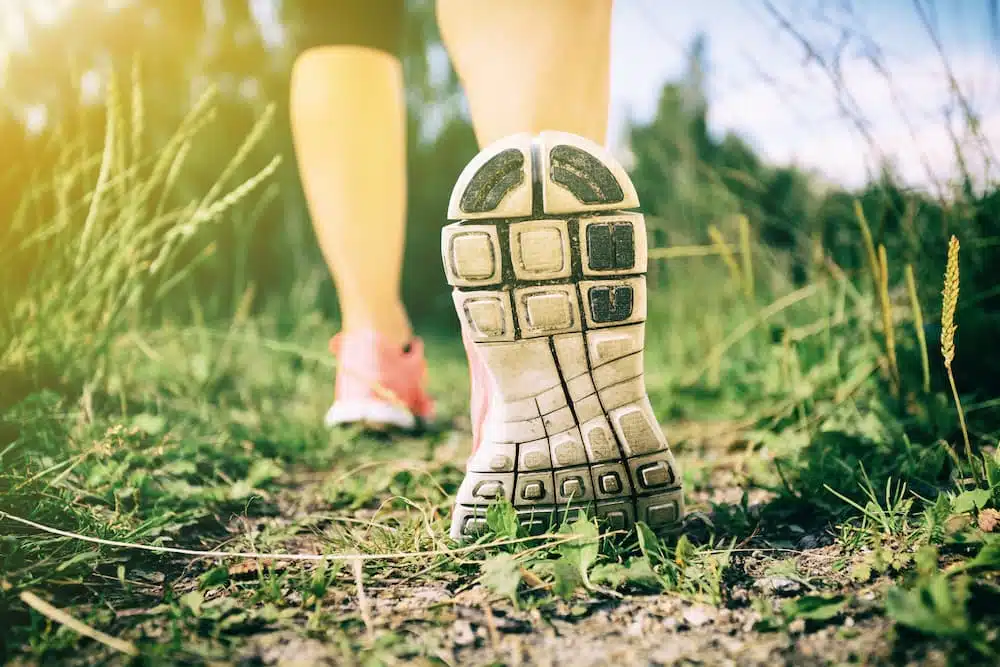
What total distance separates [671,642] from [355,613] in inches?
13.0

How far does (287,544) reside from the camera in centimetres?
104

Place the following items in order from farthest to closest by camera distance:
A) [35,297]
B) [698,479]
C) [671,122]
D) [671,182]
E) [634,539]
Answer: [671,122] < [671,182] < [35,297] < [698,479] < [634,539]

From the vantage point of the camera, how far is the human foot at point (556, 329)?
3.10 feet

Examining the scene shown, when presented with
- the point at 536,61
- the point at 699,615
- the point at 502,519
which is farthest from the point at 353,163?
the point at 699,615

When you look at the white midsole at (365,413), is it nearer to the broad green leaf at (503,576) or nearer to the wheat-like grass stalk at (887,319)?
the broad green leaf at (503,576)

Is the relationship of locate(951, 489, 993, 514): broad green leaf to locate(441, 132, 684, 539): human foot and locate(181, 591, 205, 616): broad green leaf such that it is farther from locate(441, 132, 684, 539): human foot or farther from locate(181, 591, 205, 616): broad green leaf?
locate(181, 591, 205, 616): broad green leaf

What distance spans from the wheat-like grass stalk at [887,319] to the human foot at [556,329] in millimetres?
394

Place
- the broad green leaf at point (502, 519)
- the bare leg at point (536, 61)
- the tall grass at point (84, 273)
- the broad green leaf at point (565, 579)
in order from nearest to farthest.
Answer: the broad green leaf at point (565, 579), the broad green leaf at point (502, 519), the bare leg at point (536, 61), the tall grass at point (84, 273)

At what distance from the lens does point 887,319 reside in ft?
3.84

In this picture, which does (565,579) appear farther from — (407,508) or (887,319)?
(887,319)

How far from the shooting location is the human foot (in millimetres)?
944

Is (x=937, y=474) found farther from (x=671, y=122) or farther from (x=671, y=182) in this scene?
(x=671, y=122)

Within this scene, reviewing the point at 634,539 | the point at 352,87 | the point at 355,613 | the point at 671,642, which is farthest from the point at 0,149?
the point at 671,642

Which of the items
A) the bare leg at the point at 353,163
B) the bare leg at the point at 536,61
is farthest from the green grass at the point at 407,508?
the bare leg at the point at 536,61
